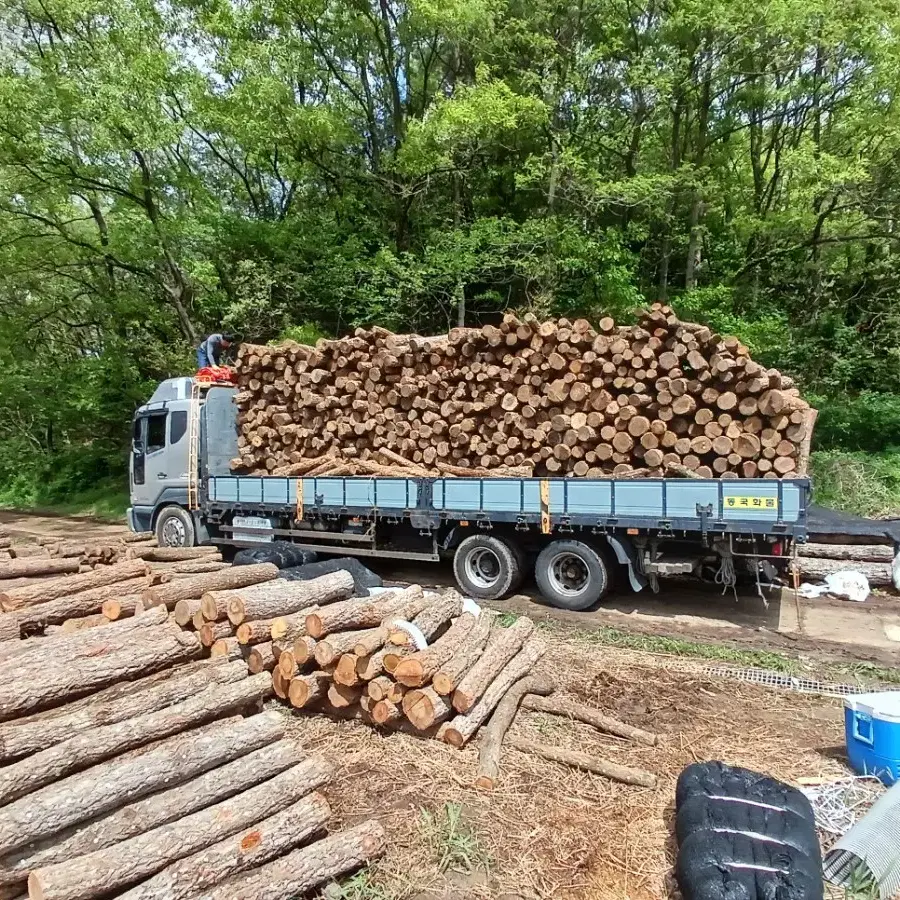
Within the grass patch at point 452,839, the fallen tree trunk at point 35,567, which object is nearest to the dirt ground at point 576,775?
the grass patch at point 452,839

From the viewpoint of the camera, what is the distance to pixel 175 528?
11.9 m

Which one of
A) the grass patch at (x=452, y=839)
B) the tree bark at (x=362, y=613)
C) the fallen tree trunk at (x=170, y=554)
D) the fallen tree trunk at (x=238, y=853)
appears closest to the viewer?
the fallen tree trunk at (x=238, y=853)

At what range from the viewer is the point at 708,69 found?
56.0 ft

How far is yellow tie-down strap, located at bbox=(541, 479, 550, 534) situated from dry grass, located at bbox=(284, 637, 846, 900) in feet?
7.96

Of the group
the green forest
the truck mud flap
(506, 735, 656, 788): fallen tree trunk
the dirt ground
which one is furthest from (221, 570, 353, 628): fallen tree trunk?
the green forest

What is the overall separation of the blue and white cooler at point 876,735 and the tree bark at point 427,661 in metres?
2.55

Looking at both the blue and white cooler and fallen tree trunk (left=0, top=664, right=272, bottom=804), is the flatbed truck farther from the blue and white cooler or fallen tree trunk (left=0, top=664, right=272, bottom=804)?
fallen tree trunk (left=0, top=664, right=272, bottom=804)

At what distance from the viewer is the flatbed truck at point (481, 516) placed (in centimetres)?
726

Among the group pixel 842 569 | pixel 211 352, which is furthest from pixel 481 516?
pixel 211 352

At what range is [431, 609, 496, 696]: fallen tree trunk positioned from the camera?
458cm

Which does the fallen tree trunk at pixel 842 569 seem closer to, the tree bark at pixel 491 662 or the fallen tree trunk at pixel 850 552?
the fallen tree trunk at pixel 850 552

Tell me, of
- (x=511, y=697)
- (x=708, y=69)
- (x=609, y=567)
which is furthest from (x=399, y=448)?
(x=708, y=69)

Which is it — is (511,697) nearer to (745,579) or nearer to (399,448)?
(745,579)

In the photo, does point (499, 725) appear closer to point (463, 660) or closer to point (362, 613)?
point (463, 660)
